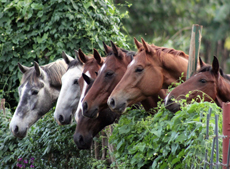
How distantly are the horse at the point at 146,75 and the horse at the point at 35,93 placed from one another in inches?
72.5

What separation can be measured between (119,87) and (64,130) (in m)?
2.08

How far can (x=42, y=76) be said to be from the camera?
586 cm

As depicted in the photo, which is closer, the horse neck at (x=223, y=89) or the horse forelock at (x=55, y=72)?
the horse neck at (x=223, y=89)

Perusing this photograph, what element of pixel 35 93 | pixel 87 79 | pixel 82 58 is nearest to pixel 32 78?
pixel 35 93

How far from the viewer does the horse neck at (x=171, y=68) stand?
4109mm

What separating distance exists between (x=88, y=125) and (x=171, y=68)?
1234 millimetres

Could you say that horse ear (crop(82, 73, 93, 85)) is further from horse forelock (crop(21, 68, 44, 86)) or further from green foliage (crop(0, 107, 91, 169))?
horse forelock (crop(21, 68, 44, 86))

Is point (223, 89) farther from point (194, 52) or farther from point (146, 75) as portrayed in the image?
point (146, 75)

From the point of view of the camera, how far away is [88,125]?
446 cm

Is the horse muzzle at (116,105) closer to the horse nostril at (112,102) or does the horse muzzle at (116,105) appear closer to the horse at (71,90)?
the horse nostril at (112,102)

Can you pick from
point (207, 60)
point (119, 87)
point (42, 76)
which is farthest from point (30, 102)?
point (207, 60)

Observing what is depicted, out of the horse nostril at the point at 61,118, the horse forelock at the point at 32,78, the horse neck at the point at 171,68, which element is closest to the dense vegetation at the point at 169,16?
the horse forelock at the point at 32,78

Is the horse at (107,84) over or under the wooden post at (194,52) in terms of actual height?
under

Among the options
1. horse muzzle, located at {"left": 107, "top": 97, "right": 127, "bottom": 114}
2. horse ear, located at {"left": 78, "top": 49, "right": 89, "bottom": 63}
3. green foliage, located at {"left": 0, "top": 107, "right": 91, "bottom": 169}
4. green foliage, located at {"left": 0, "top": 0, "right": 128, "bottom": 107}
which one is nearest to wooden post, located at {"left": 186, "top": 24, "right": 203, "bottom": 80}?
horse muzzle, located at {"left": 107, "top": 97, "right": 127, "bottom": 114}
